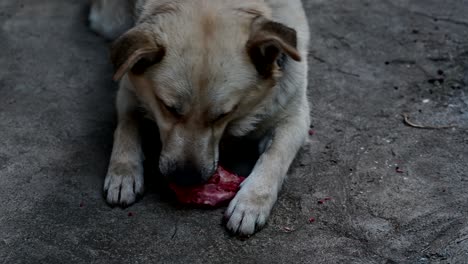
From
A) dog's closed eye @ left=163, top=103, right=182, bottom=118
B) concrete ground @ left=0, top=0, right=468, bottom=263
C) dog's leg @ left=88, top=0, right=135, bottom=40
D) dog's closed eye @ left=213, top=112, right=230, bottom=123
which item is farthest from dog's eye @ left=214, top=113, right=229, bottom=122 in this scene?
dog's leg @ left=88, top=0, right=135, bottom=40

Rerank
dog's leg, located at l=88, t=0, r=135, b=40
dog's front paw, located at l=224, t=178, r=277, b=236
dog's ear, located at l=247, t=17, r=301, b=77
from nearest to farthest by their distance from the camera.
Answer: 1. dog's ear, located at l=247, t=17, r=301, b=77
2. dog's front paw, located at l=224, t=178, r=277, b=236
3. dog's leg, located at l=88, t=0, r=135, b=40

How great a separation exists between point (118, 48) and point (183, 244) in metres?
0.98

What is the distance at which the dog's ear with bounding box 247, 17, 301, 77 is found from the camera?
11.2 feet

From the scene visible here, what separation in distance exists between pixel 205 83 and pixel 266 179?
0.63 meters

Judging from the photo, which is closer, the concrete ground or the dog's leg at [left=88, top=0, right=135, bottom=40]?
the concrete ground

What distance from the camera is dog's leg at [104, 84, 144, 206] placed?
146 inches

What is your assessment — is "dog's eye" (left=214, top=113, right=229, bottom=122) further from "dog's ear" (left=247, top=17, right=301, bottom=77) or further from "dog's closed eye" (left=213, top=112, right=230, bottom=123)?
"dog's ear" (left=247, top=17, right=301, bottom=77)

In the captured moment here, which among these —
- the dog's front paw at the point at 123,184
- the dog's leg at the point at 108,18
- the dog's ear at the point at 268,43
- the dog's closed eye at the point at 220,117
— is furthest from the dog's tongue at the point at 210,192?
the dog's leg at the point at 108,18

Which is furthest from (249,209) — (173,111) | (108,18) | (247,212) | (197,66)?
(108,18)

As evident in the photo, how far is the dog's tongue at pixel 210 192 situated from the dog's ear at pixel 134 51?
26.2 inches

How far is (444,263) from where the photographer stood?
10.9 feet

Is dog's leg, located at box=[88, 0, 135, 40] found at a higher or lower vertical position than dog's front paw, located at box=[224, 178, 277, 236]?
lower

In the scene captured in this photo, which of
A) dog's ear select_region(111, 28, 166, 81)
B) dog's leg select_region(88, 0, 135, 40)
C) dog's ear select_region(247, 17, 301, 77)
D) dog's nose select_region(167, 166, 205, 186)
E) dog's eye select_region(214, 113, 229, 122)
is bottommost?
dog's leg select_region(88, 0, 135, 40)

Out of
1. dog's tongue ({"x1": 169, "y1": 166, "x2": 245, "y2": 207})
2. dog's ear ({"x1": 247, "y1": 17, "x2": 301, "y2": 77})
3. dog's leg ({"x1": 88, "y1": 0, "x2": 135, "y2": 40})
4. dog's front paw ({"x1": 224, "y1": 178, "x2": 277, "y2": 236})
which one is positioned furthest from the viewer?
dog's leg ({"x1": 88, "y1": 0, "x2": 135, "y2": 40})
